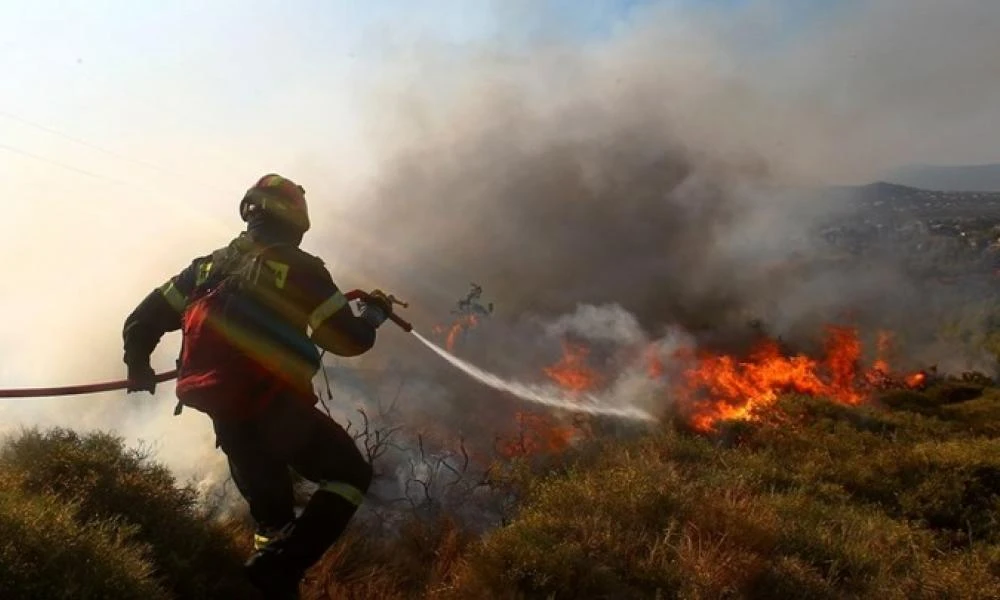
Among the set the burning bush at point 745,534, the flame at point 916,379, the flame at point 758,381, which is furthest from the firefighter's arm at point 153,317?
the flame at point 916,379

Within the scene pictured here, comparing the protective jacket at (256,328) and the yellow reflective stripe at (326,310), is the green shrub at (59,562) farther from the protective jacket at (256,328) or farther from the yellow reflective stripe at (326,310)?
the yellow reflective stripe at (326,310)

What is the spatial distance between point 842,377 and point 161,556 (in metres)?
17.2

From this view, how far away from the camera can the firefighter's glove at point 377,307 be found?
3540mm

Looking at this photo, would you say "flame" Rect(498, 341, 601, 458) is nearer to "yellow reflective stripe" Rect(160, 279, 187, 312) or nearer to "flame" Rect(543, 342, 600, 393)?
"flame" Rect(543, 342, 600, 393)

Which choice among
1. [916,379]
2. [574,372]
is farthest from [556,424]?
[916,379]

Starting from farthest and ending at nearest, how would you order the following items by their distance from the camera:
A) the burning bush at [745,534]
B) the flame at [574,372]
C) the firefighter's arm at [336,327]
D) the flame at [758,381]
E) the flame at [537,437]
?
the flame at [574,372]
the flame at [758,381]
the flame at [537,437]
the burning bush at [745,534]
the firefighter's arm at [336,327]

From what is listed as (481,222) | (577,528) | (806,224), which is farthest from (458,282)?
(577,528)

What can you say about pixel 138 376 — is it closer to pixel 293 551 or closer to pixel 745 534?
pixel 293 551

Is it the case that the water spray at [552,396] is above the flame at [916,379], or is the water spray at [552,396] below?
above

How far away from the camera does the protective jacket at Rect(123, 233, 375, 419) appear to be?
3.03 metres

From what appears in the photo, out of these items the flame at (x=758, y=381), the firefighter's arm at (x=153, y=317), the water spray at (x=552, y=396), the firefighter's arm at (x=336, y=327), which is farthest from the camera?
the flame at (x=758, y=381)

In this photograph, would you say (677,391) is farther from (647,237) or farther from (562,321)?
(647,237)

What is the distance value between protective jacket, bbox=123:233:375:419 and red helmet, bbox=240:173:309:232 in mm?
156

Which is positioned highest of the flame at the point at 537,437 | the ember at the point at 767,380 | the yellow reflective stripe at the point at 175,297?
the yellow reflective stripe at the point at 175,297
